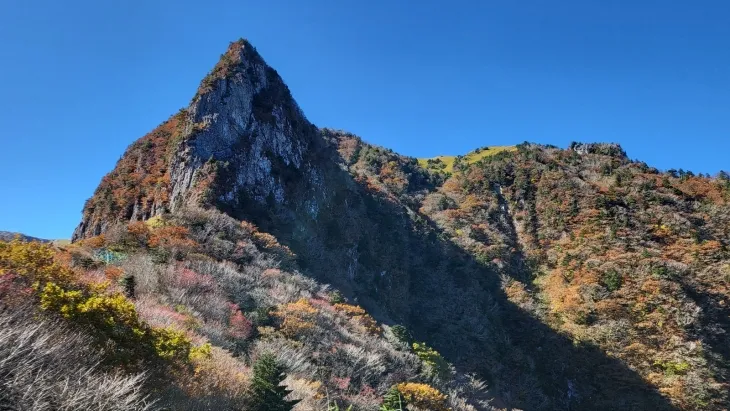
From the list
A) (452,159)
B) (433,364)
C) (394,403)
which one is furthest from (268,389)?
(452,159)

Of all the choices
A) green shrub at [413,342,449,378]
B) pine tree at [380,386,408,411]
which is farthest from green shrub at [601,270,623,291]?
pine tree at [380,386,408,411]

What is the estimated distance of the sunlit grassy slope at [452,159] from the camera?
248 ft

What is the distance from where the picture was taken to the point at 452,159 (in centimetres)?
8300

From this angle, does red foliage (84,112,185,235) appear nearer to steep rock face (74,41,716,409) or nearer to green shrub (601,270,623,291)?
steep rock face (74,41,716,409)

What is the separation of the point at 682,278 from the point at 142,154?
50.9m

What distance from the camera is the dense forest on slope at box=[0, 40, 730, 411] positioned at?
7.31 m

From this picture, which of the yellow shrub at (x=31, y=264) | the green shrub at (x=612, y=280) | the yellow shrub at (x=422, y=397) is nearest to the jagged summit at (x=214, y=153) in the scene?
the yellow shrub at (x=422, y=397)

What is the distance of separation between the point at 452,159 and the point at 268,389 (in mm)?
78602

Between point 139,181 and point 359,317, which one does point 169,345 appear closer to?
point 359,317

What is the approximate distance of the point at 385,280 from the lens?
40906 mm

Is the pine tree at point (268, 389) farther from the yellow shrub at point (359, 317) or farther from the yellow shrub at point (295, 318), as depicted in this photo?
the yellow shrub at point (359, 317)

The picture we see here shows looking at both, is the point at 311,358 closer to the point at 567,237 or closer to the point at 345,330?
the point at 345,330

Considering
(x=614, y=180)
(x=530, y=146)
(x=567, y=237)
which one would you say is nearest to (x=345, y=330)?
(x=567, y=237)

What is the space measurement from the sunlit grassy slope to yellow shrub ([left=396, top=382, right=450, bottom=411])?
61.4 m
